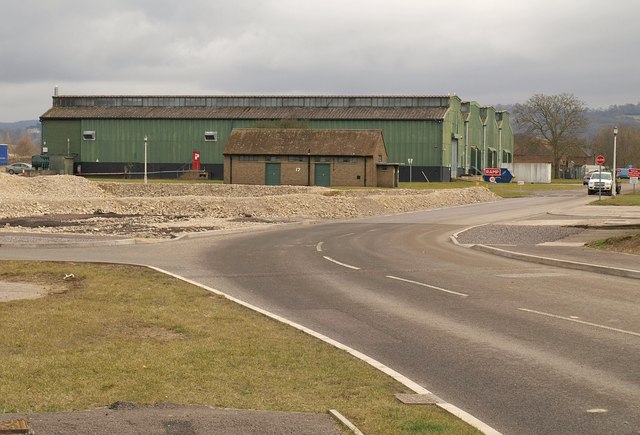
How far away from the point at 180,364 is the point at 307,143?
75.1m

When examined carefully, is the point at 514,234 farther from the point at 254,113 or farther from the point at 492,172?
the point at 254,113

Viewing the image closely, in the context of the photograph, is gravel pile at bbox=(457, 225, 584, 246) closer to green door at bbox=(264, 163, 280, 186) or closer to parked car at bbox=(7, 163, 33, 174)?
green door at bbox=(264, 163, 280, 186)

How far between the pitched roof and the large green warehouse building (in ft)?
0.39

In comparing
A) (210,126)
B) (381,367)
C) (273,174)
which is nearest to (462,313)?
(381,367)

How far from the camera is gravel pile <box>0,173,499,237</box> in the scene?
1558 inches

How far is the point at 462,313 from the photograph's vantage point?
1488 cm

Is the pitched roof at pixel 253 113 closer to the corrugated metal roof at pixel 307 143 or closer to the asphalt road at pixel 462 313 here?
the corrugated metal roof at pixel 307 143

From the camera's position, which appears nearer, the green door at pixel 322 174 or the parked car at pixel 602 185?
the parked car at pixel 602 185

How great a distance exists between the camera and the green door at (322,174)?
83.5 meters

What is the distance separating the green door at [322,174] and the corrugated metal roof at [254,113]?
64.7 feet

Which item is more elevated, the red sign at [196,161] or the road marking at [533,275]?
the red sign at [196,161]

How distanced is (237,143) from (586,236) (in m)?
58.6

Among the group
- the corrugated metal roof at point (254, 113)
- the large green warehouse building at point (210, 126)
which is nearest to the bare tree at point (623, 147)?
the large green warehouse building at point (210, 126)

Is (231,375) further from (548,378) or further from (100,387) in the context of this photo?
(548,378)
